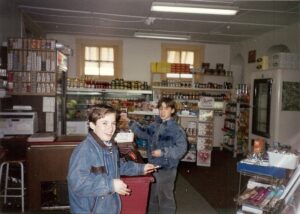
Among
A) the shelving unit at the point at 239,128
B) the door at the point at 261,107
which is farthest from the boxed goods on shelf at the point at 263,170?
the shelving unit at the point at 239,128

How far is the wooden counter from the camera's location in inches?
147

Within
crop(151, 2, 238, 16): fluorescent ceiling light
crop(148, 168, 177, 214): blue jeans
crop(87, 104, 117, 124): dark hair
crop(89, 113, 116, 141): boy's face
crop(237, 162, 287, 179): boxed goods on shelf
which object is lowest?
crop(148, 168, 177, 214): blue jeans

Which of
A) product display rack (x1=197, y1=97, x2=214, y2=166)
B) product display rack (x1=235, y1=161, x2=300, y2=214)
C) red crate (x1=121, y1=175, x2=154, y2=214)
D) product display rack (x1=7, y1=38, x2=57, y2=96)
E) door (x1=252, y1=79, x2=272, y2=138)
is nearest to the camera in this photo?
red crate (x1=121, y1=175, x2=154, y2=214)

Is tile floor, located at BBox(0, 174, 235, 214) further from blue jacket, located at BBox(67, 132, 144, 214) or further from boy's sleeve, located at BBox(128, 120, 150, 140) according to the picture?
blue jacket, located at BBox(67, 132, 144, 214)

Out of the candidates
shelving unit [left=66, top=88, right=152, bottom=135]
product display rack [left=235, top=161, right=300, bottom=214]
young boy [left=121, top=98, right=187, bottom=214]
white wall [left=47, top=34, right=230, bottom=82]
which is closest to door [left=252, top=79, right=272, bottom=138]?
shelving unit [left=66, top=88, right=152, bottom=135]

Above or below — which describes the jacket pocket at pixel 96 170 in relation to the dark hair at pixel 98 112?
below

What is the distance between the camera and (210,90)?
9094 mm

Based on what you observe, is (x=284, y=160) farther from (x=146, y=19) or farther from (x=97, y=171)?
(x=146, y=19)

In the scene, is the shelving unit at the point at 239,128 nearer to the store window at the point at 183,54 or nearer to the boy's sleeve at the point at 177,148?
the store window at the point at 183,54

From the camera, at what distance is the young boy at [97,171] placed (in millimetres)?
1964

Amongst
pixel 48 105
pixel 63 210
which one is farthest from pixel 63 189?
pixel 48 105

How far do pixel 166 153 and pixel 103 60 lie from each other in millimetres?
6336

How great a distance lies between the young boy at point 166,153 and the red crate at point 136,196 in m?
Result: 0.74

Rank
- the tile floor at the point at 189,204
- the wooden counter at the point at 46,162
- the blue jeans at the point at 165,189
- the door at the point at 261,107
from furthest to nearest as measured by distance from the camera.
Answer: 1. the door at the point at 261,107
2. the tile floor at the point at 189,204
3. the wooden counter at the point at 46,162
4. the blue jeans at the point at 165,189
